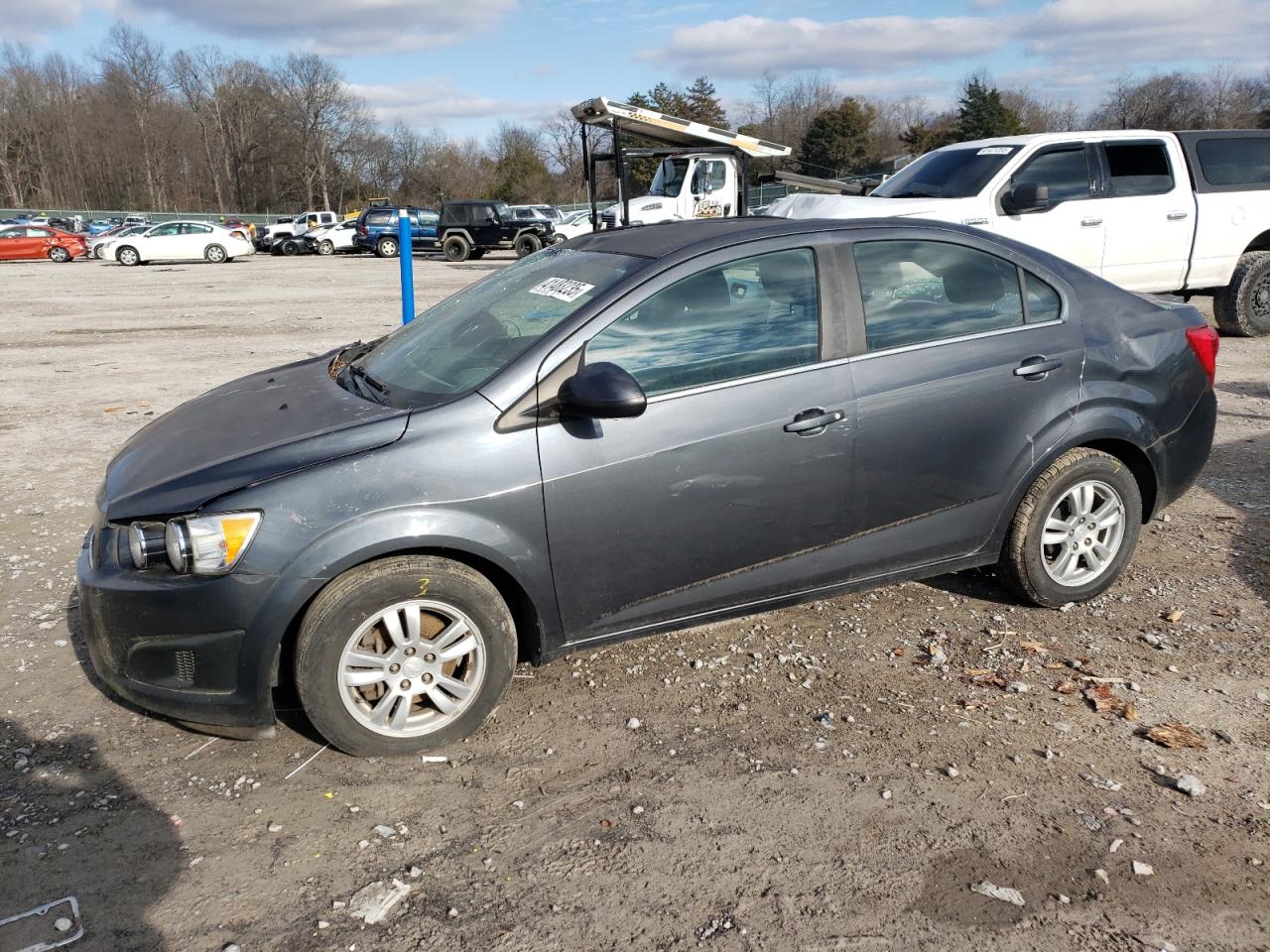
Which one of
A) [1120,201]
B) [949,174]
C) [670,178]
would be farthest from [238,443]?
[670,178]

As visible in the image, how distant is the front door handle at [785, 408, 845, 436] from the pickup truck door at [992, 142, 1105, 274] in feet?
21.7

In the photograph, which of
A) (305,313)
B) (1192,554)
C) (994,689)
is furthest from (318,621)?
(305,313)

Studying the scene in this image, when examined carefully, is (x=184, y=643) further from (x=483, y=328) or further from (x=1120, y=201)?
(x=1120, y=201)

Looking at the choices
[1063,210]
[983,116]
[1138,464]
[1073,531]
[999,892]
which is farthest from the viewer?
[983,116]

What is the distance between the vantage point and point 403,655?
135 inches

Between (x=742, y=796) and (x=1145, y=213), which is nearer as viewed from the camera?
(x=742, y=796)

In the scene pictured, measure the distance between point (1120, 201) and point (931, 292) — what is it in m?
7.04

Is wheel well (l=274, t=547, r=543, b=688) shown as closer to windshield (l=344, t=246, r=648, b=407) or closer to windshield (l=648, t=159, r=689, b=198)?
windshield (l=344, t=246, r=648, b=407)

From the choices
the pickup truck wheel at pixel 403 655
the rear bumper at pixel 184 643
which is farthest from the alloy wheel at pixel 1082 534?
the rear bumper at pixel 184 643

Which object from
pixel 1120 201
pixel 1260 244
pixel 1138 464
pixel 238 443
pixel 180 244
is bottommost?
pixel 1138 464

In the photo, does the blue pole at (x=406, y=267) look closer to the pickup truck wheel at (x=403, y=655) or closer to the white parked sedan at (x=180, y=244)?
the pickup truck wheel at (x=403, y=655)

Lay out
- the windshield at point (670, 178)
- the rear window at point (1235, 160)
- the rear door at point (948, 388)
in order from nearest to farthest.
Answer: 1. the rear door at point (948, 388)
2. the rear window at point (1235, 160)
3. the windshield at point (670, 178)

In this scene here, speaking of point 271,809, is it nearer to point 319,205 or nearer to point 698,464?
point 698,464

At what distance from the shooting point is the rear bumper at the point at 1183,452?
183 inches
